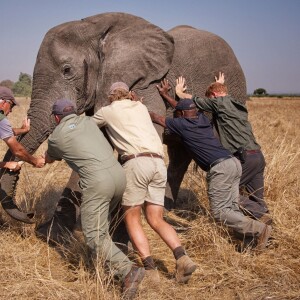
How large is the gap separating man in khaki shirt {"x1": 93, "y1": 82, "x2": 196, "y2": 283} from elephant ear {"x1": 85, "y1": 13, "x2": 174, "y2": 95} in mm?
1052

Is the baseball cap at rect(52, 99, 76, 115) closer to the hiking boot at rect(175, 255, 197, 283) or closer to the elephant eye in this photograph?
the elephant eye

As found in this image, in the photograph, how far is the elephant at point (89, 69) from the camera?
5793 mm

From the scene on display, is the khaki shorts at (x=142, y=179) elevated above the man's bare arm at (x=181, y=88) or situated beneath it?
situated beneath

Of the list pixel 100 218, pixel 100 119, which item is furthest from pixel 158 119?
pixel 100 218

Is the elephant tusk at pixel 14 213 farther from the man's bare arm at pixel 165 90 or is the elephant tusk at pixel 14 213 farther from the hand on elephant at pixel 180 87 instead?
the hand on elephant at pixel 180 87

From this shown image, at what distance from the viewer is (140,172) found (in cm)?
453

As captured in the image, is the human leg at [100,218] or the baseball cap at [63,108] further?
the baseball cap at [63,108]

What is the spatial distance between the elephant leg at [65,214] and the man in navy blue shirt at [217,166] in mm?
1500

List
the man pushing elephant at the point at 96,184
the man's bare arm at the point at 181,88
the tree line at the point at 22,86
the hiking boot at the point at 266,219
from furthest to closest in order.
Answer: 1. the tree line at the point at 22,86
2. the man's bare arm at the point at 181,88
3. the hiking boot at the point at 266,219
4. the man pushing elephant at the point at 96,184

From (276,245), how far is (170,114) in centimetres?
216

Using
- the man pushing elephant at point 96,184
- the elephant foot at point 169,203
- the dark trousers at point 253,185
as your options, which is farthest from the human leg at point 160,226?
the elephant foot at point 169,203

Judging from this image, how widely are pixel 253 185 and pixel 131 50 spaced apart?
2.25 m

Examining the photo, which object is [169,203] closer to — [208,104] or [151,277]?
[208,104]

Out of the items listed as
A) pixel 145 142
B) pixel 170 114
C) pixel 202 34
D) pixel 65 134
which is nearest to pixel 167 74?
pixel 170 114
